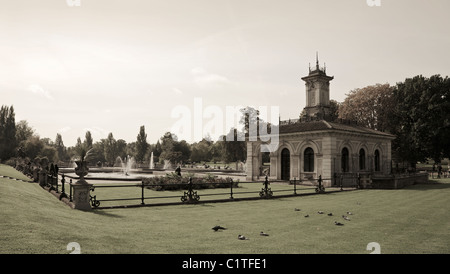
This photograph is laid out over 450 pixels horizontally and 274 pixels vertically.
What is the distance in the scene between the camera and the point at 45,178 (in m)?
21.2

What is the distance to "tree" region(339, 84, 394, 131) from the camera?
1790 inches

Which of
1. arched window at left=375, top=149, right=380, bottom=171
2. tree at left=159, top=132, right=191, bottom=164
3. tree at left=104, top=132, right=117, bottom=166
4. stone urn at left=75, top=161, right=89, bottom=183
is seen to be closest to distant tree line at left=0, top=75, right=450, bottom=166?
arched window at left=375, top=149, right=380, bottom=171

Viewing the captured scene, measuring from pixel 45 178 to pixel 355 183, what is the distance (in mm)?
26418

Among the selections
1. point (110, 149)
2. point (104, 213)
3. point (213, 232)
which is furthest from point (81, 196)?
point (110, 149)

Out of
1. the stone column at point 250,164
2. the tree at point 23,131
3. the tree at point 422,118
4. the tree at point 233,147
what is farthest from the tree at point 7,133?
the tree at point 422,118

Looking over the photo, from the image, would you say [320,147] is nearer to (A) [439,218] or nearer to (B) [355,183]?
(B) [355,183]

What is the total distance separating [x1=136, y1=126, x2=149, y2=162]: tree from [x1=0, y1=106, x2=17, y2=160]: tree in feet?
105

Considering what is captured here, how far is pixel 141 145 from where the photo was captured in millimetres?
89375

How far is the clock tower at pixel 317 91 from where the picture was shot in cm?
3709

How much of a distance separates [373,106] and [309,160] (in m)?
22.3

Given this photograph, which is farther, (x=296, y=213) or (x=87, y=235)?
(x=296, y=213)

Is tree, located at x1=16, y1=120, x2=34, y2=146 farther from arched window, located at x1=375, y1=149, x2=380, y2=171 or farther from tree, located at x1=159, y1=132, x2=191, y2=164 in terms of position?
arched window, located at x1=375, y1=149, x2=380, y2=171
